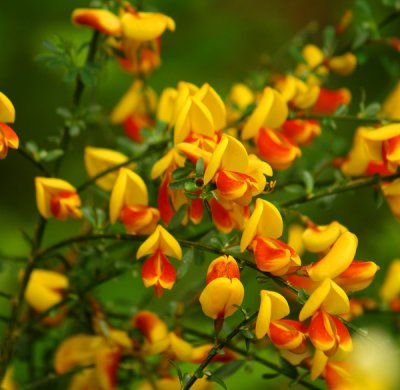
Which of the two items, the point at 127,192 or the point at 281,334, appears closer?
the point at 281,334

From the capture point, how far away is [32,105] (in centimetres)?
159

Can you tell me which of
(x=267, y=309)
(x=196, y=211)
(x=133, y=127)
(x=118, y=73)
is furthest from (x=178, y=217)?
(x=118, y=73)

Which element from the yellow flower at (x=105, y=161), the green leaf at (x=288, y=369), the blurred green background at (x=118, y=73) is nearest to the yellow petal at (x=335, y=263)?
the green leaf at (x=288, y=369)

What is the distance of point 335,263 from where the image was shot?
22.4 inches

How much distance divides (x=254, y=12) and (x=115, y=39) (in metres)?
1.31

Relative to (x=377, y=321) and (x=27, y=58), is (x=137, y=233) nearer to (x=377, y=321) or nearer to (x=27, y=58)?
(x=377, y=321)

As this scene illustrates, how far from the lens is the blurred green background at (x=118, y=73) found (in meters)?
1.44

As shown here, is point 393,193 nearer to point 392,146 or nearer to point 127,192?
point 392,146

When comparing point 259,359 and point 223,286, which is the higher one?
point 223,286

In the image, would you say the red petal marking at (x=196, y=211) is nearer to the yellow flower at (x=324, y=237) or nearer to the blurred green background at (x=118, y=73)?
the yellow flower at (x=324, y=237)

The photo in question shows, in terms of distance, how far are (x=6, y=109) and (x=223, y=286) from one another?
18 cm

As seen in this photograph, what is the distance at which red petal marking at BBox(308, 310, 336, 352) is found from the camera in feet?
1.82

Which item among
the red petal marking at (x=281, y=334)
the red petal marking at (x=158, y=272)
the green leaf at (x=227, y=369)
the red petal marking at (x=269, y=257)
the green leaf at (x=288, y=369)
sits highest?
the red petal marking at (x=269, y=257)

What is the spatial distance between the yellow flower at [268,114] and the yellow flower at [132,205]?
3.9 inches
